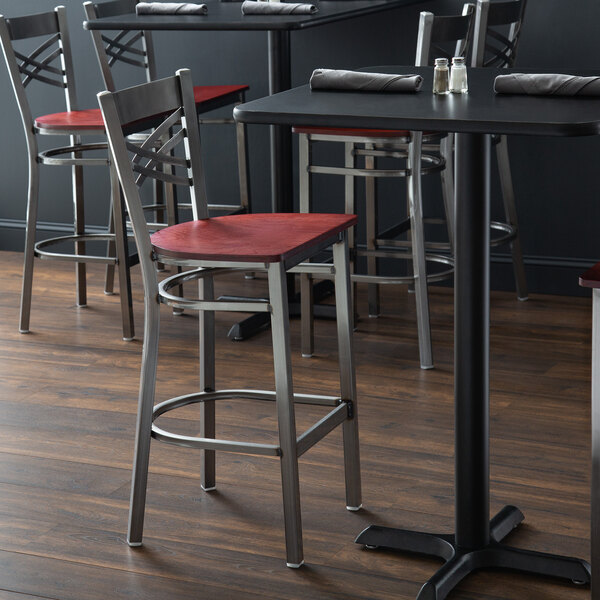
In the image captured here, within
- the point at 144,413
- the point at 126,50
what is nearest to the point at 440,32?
the point at 126,50

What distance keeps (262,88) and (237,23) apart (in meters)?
1.05

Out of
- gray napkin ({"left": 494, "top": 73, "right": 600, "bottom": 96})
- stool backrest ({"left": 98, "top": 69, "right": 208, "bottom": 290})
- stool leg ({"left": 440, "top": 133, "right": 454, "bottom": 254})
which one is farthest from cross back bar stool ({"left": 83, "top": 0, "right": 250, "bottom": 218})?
gray napkin ({"left": 494, "top": 73, "right": 600, "bottom": 96})

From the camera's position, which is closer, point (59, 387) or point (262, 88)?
point (59, 387)

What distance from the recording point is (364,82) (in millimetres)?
2293

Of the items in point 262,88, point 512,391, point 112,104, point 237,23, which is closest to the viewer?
point 112,104

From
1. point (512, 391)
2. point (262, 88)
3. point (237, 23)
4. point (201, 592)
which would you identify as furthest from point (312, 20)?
point (201, 592)

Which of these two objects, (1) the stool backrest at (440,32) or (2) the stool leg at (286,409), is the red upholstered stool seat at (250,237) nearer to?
(2) the stool leg at (286,409)

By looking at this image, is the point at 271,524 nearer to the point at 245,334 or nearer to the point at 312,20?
the point at 245,334

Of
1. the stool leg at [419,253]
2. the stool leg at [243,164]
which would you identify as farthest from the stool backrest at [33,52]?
the stool leg at [419,253]

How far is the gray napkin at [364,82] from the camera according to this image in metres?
2.26

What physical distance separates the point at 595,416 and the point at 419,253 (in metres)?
1.65

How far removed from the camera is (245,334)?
3.84 meters

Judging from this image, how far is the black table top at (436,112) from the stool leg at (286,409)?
31 centimetres

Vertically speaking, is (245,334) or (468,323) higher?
(468,323)
